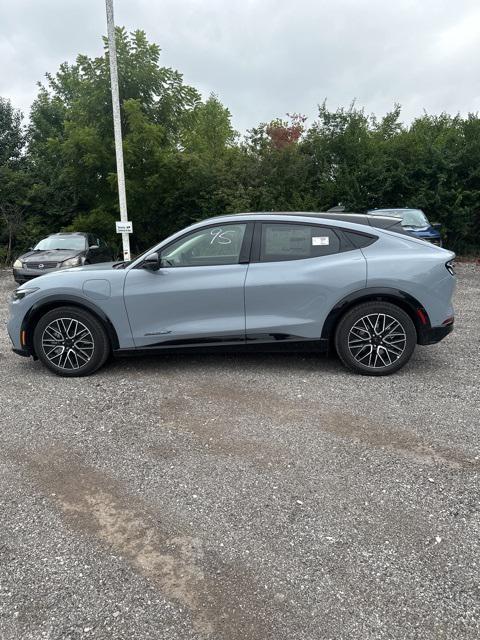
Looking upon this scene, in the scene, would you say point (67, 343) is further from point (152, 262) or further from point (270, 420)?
point (270, 420)

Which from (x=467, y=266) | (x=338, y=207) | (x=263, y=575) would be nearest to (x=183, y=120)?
(x=338, y=207)

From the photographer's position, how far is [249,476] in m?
2.98

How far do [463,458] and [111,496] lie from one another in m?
2.32

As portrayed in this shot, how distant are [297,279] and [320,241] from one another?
1.56ft

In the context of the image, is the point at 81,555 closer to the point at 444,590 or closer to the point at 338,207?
the point at 444,590

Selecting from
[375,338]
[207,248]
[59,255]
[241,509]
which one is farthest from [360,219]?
[59,255]

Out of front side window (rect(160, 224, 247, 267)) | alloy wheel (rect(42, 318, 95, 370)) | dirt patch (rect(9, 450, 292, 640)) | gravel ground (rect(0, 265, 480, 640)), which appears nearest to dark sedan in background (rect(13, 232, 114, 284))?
alloy wheel (rect(42, 318, 95, 370))

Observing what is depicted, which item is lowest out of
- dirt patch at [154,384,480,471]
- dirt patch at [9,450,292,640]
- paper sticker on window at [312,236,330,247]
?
dirt patch at [9,450,292,640]

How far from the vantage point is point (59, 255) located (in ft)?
36.7

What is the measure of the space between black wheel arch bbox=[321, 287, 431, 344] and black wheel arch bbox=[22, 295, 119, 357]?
213 centimetres

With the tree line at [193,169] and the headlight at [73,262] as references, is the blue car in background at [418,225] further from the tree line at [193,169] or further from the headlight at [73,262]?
the headlight at [73,262]

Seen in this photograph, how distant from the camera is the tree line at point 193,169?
13.4 metres

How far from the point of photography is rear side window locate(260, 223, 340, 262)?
15.3 feet

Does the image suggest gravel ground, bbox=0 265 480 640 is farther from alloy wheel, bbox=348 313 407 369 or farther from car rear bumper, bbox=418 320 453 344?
car rear bumper, bbox=418 320 453 344
